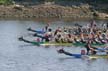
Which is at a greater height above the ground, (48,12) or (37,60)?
(37,60)

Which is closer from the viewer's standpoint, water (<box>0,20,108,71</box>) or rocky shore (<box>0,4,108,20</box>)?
water (<box>0,20,108,71</box>)


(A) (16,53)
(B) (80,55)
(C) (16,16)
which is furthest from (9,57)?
(C) (16,16)

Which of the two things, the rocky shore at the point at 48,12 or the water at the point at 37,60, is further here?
the rocky shore at the point at 48,12

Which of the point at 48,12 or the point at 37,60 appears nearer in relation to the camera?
the point at 37,60

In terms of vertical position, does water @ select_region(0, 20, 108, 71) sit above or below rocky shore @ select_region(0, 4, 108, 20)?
above

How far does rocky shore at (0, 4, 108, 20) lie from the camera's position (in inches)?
3740

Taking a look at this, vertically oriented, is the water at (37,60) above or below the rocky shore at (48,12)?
above

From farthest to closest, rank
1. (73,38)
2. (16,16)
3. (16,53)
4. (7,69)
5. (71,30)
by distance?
(16,16) < (71,30) < (73,38) < (16,53) < (7,69)

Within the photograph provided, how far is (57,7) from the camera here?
9669 centimetres

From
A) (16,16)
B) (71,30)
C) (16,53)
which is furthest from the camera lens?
(16,16)

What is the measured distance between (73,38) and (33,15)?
3556 cm

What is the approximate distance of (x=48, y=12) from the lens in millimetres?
95875

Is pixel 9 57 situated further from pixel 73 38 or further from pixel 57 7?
pixel 57 7

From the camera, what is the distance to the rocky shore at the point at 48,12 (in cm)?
9500
